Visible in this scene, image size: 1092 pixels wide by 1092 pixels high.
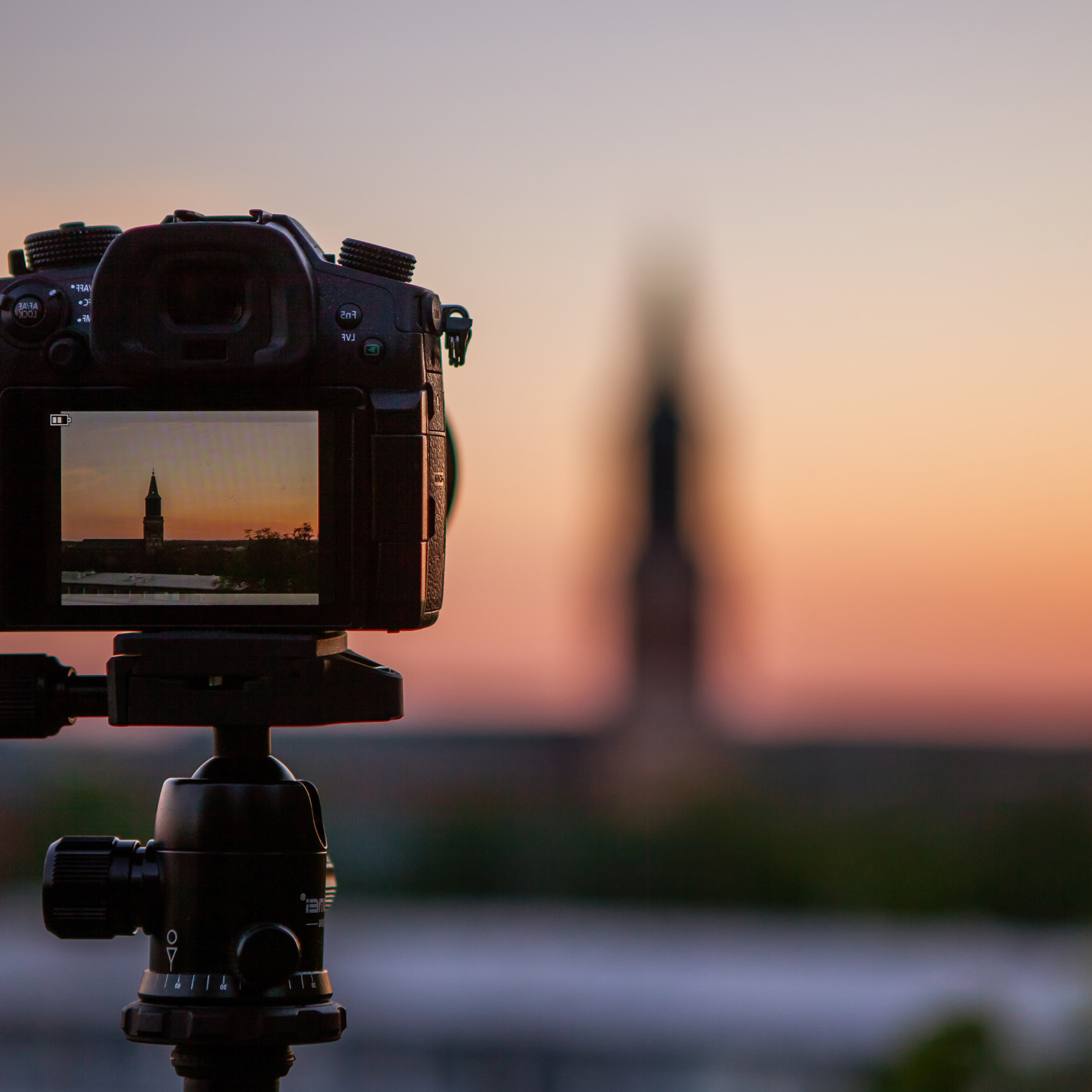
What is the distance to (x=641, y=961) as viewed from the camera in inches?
1843

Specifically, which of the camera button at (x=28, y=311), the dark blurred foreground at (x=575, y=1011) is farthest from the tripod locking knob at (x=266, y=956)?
the dark blurred foreground at (x=575, y=1011)

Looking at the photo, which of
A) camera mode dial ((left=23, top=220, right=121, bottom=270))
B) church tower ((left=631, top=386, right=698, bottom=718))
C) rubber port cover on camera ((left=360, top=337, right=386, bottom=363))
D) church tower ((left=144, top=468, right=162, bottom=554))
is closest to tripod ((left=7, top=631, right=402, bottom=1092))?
church tower ((left=144, top=468, right=162, bottom=554))

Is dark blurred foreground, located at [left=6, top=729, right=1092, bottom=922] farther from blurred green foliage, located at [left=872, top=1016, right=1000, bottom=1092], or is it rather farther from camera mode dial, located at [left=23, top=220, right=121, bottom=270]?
camera mode dial, located at [left=23, top=220, right=121, bottom=270]

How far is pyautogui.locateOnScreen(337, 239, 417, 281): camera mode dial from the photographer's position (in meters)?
2.08

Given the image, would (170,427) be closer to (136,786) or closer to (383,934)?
(383,934)

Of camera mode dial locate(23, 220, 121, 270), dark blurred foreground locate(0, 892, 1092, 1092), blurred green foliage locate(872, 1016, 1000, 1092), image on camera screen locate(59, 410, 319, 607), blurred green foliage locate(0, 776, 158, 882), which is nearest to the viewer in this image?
image on camera screen locate(59, 410, 319, 607)

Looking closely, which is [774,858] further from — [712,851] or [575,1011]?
[575,1011]

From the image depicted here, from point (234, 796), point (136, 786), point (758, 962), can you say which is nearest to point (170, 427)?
point (234, 796)

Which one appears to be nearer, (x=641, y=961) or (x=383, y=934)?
(x=641, y=961)

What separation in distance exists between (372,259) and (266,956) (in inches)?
36.0

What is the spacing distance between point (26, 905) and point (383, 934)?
42.5ft

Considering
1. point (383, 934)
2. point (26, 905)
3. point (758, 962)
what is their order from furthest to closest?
point (26, 905) < point (383, 934) < point (758, 962)

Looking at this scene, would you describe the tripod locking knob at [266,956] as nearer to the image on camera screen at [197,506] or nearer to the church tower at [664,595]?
the image on camera screen at [197,506]

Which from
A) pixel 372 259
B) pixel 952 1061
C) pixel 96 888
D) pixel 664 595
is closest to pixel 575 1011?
pixel 952 1061
